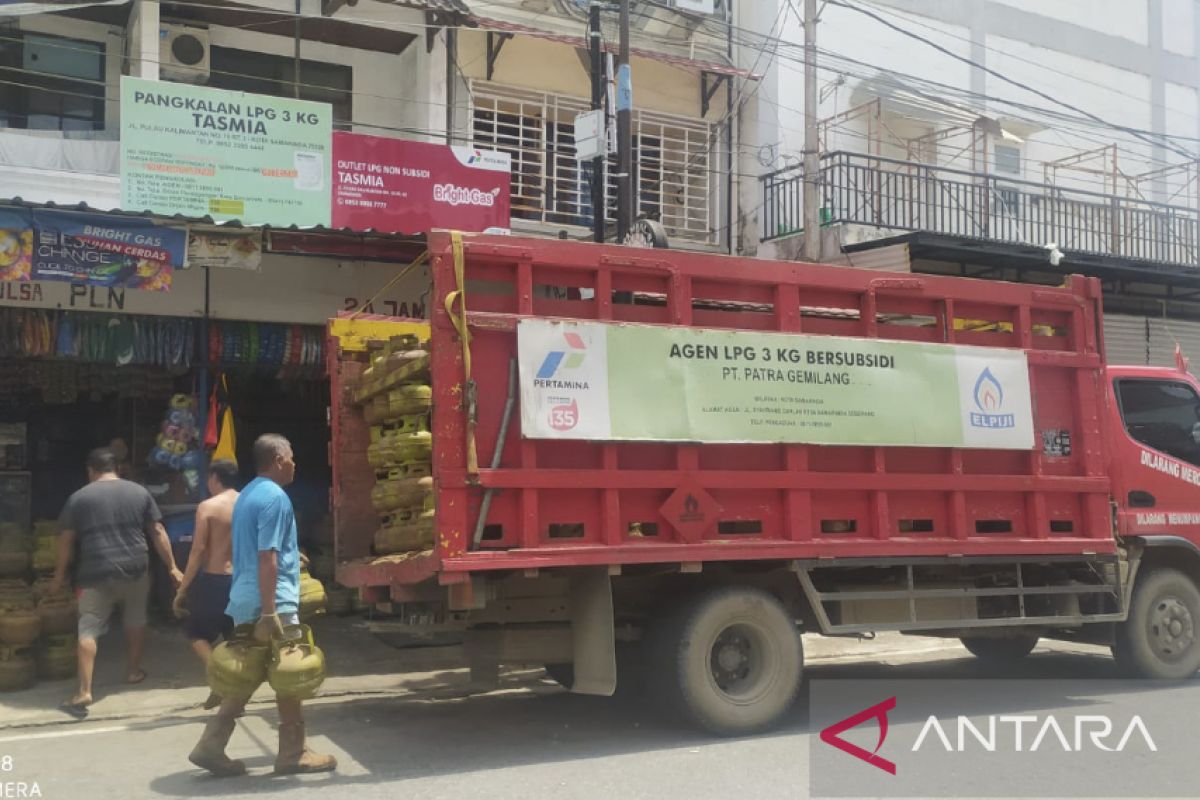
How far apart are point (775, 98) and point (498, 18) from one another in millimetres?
3863

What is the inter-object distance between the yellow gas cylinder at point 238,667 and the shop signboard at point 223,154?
508 cm

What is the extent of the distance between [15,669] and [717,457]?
540cm

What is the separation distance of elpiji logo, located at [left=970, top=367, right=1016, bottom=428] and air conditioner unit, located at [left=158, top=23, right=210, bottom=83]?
28.4ft

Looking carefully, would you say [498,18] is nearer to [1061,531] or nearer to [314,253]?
[314,253]

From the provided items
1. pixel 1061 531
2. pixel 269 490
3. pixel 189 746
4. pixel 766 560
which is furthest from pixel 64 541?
pixel 1061 531

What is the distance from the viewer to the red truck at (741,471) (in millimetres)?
5973

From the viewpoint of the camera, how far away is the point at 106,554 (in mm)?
7641

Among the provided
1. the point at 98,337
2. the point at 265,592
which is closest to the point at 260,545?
the point at 265,592

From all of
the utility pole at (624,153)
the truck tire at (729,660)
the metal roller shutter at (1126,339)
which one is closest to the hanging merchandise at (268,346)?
the utility pole at (624,153)

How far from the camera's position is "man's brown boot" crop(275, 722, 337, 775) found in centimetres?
554

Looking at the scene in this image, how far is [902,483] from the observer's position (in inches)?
274

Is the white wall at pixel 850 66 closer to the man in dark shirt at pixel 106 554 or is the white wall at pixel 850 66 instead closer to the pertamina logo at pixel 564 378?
the pertamina logo at pixel 564 378

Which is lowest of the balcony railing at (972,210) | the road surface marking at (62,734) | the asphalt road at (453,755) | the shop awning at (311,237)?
the road surface marking at (62,734)

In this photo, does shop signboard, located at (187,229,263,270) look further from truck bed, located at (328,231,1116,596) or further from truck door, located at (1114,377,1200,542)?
truck door, located at (1114,377,1200,542)
